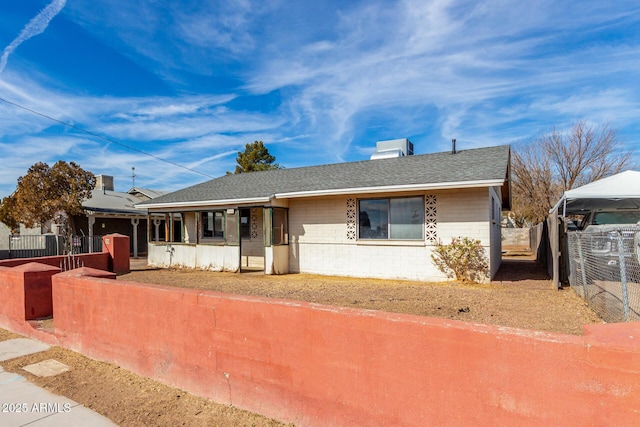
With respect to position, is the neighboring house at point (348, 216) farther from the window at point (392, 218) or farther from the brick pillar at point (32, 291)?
the brick pillar at point (32, 291)

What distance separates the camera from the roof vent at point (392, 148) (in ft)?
55.8

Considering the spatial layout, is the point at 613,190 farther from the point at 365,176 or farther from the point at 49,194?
the point at 49,194

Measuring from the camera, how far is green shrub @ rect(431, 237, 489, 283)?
10.0m

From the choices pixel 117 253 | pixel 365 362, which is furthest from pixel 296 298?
→ pixel 117 253

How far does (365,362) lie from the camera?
2820 mm

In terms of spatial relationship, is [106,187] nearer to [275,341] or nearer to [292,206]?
[292,206]

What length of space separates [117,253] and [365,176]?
32.0 feet

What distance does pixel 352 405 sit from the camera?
2881 millimetres

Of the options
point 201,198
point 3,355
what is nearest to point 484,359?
point 3,355

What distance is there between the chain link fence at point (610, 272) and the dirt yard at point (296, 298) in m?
0.32

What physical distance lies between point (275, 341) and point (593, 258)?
20.4 feet

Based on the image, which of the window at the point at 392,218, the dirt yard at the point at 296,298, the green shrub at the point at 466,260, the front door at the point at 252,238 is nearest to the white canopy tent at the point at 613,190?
the green shrub at the point at 466,260

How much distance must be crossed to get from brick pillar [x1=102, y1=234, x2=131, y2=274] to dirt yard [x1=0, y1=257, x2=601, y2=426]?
59 cm

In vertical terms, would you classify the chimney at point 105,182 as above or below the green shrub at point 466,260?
above
